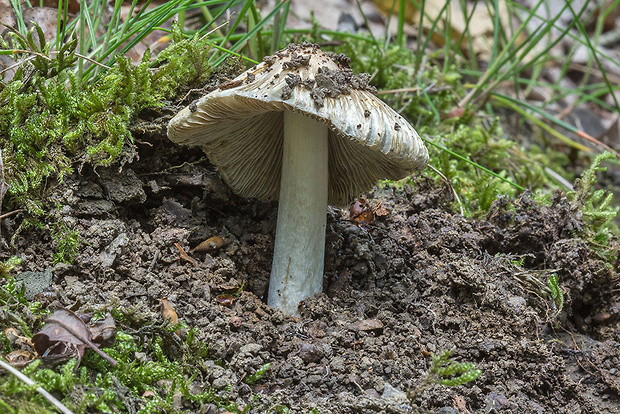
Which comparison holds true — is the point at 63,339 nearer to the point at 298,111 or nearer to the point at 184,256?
the point at 184,256

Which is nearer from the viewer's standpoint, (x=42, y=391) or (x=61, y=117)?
(x=42, y=391)

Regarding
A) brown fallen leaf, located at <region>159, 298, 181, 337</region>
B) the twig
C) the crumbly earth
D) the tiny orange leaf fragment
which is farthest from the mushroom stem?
the twig

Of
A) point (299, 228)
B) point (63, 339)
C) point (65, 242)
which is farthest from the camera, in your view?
point (299, 228)

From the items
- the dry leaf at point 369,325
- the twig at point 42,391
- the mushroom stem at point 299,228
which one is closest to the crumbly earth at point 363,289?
the dry leaf at point 369,325

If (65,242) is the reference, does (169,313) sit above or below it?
below

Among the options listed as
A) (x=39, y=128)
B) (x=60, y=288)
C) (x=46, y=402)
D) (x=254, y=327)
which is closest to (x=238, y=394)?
(x=254, y=327)

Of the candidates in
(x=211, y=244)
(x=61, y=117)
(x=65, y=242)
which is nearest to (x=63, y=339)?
(x=65, y=242)

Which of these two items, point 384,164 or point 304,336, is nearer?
point 304,336

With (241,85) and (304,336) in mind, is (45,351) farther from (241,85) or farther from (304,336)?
(241,85)
